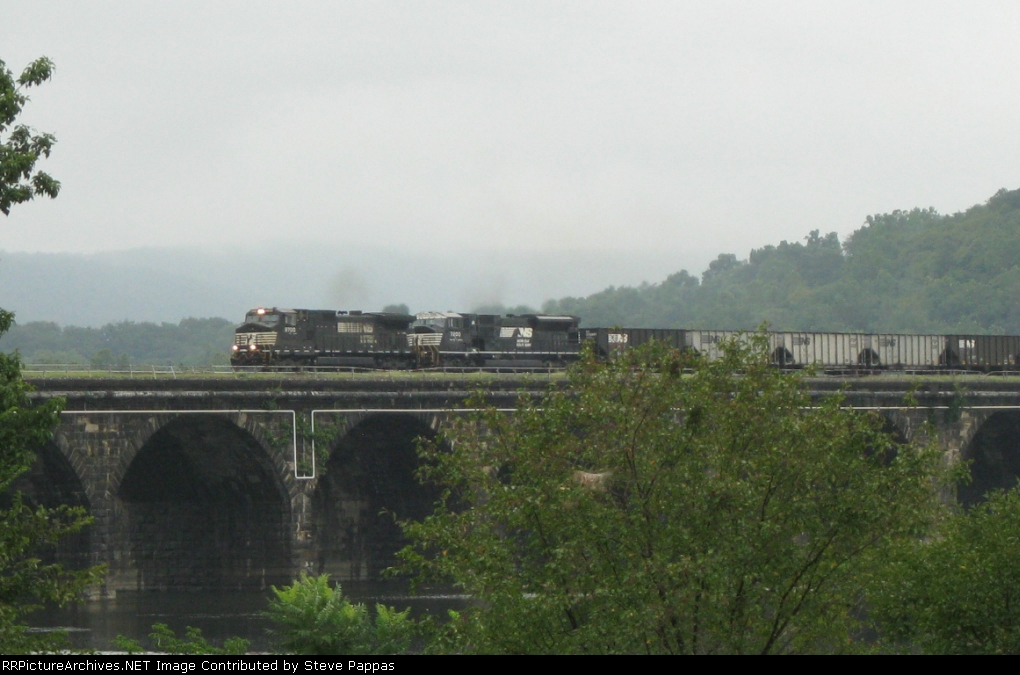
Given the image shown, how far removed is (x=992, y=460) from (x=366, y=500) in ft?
115

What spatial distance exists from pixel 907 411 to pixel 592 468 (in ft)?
159

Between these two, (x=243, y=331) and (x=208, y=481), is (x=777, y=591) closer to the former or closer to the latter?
(x=208, y=481)

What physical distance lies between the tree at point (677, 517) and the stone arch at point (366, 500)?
3580cm

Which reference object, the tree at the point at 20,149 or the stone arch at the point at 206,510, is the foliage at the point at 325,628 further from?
the stone arch at the point at 206,510

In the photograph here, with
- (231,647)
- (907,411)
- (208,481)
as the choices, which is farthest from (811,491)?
(907,411)

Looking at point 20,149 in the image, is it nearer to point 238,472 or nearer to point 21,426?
point 21,426

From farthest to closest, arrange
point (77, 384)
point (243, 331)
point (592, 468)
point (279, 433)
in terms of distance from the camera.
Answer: point (243, 331)
point (279, 433)
point (77, 384)
point (592, 468)

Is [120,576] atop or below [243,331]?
below

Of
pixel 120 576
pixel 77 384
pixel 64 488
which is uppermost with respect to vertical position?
pixel 77 384

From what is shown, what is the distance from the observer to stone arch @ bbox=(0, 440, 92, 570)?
1975 inches

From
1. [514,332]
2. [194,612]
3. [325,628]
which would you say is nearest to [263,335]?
[514,332]

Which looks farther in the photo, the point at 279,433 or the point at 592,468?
the point at 279,433
